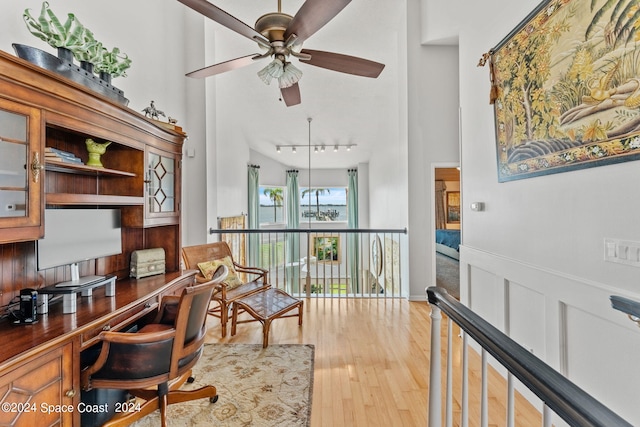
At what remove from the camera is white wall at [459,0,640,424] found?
1.23 m

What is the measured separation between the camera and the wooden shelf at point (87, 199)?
57.2 inches

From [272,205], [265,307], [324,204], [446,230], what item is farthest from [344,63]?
[324,204]

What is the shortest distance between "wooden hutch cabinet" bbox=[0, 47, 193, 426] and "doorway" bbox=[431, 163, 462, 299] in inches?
107

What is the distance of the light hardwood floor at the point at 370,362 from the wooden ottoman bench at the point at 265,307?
0.67ft

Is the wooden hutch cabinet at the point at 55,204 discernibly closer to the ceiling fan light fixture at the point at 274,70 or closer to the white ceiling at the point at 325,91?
the ceiling fan light fixture at the point at 274,70

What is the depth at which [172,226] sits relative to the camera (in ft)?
8.56

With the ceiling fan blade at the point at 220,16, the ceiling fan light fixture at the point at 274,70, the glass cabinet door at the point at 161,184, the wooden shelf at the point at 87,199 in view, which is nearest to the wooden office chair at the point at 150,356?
→ the wooden shelf at the point at 87,199

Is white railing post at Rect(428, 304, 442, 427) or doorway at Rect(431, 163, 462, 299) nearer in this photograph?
white railing post at Rect(428, 304, 442, 427)

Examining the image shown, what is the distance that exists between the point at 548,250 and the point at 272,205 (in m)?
6.98

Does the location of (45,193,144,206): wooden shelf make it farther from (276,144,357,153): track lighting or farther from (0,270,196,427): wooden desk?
(276,144,357,153): track lighting

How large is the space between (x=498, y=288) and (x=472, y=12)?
7.45 feet

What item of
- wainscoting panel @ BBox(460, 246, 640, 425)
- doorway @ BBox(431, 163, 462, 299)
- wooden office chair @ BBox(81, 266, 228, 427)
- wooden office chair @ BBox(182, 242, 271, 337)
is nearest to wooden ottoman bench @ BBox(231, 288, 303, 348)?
wooden office chair @ BBox(182, 242, 271, 337)

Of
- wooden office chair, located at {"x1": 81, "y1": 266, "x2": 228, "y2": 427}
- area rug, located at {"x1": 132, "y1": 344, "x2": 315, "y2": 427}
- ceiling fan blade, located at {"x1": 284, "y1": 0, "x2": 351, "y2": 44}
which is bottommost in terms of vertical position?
area rug, located at {"x1": 132, "y1": 344, "x2": 315, "y2": 427}

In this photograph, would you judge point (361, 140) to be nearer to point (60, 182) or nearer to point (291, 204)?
point (291, 204)
